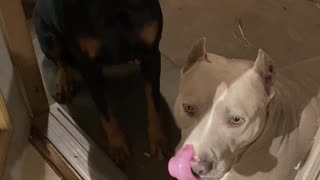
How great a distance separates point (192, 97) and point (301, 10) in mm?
1505

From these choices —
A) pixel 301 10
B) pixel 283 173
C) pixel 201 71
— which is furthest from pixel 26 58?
pixel 301 10

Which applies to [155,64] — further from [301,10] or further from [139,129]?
[301,10]

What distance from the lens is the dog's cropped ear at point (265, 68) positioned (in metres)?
1.32

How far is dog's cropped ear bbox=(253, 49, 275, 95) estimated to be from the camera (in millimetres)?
1316

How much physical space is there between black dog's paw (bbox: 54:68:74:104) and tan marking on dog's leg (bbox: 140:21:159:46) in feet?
1.92

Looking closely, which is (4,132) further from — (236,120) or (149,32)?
(236,120)

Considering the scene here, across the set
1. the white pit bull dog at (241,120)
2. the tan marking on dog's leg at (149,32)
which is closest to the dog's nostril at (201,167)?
the white pit bull dog at (241,120)

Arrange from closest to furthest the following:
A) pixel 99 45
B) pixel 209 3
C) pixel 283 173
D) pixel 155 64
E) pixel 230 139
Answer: pixel 230 139 → pixel 283 173 → pixel 99 45 → pixel 155 64 → pixel 209 3

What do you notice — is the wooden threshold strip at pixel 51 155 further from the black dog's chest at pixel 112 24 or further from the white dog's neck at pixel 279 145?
the white dog's neck at pixel 279 145

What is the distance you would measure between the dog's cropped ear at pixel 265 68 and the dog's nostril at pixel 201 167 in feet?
0.80

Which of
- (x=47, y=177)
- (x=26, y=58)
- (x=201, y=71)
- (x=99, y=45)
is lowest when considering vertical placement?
(x=47, y=177)

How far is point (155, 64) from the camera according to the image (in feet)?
6.03

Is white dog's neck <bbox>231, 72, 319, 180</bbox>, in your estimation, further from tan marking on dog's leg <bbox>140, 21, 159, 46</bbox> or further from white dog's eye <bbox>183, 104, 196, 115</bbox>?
tan marking on dog's leg <bbox>140, 21, 159, 46</bbox>

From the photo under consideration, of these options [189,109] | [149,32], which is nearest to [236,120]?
[189,109]
